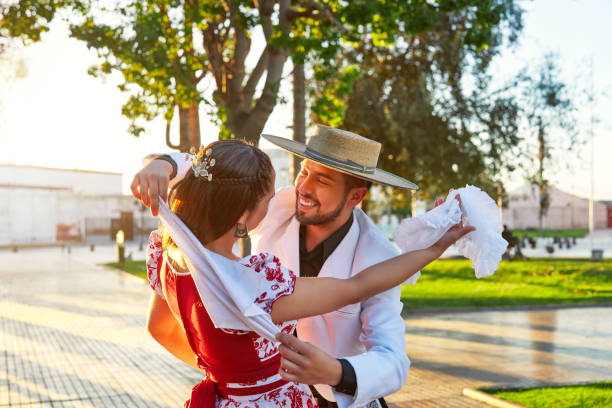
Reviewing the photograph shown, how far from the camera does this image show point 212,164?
1.88 metres

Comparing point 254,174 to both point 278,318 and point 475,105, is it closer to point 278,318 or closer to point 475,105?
point 278,318

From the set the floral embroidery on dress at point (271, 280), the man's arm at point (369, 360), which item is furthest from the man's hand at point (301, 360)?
the floral embroidery on dress at point (271, 280)

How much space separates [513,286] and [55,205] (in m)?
44.9

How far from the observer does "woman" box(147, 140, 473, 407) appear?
73.9 inches

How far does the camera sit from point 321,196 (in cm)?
279

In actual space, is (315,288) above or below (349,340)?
above

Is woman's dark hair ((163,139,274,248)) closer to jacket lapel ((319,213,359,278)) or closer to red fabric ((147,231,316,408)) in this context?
red fabric ((147,231,316,408))

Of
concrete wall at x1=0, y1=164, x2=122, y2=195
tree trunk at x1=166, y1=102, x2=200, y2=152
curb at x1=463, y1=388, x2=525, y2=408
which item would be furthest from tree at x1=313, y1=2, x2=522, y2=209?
concrete wall at x1=0, y1=164, x2=122, y2=195

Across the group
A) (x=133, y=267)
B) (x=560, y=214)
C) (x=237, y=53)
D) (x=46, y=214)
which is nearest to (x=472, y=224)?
(x=237, y=53)

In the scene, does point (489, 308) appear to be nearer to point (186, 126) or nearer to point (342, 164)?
point (186, 126)

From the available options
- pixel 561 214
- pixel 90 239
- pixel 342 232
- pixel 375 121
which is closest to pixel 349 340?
pixel 342 232

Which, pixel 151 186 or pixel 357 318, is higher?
pixel 151 186

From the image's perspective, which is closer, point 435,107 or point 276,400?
point 276,400

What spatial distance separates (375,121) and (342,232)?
19.7 meters
